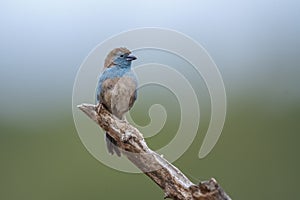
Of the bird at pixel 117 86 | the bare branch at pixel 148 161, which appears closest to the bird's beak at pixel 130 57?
the bird at pixel 117 86

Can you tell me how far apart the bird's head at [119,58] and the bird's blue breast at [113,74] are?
0.05ft

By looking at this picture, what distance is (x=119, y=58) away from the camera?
1.60 meters

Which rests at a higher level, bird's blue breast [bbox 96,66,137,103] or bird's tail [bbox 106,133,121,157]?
bird's blue breast [bbox 96,66,137,103]

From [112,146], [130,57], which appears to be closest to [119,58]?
[130,57]

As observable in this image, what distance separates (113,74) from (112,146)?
220 mm

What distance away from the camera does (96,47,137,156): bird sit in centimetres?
155

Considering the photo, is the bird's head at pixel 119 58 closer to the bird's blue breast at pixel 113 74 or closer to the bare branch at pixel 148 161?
the bird's blue breast at pixel 113 74

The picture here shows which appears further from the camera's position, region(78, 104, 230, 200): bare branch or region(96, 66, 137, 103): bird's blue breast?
region(96, 66, 137, 103): bird's blue breast

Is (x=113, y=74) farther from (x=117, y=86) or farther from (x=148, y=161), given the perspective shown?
(x=148, y=161)

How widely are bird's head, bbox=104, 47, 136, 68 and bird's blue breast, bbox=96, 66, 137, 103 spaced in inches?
0.6

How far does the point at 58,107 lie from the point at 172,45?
5.91 ft

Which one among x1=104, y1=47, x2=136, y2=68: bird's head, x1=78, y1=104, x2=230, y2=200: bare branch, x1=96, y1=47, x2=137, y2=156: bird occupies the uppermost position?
x1=104, y1=47, x2=136, y2=68: bird's head

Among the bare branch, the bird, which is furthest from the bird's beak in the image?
the bare branch

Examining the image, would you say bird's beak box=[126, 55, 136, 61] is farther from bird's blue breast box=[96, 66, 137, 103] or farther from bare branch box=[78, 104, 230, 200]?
bare branch box=[78, 104, 230, 200]
